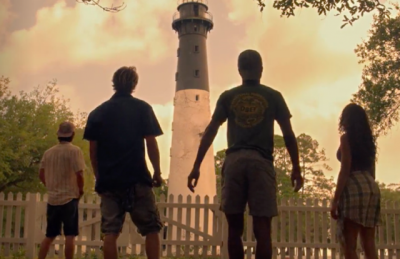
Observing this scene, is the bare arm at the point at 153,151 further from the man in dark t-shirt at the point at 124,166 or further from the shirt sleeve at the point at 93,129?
the shirt sleeve at the point at 93,129

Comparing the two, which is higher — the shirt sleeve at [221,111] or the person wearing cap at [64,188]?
the shirt sleeve at [221,111]

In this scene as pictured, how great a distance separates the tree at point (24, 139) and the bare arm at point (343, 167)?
89.3 feet

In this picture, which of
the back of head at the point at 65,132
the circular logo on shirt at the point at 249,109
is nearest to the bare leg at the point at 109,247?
the circular logo on shirt at the point at 249,109

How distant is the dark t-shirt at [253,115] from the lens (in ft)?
13.5

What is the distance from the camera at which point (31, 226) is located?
10.9 m

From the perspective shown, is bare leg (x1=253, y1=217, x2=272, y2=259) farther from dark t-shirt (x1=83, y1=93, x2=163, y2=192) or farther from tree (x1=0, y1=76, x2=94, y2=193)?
tree (x1=0, y1=76, x2=94, y2=193)

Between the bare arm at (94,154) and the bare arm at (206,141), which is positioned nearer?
the bare arm at (206,141)

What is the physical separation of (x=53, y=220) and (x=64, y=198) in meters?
0.28

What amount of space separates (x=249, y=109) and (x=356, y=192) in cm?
149

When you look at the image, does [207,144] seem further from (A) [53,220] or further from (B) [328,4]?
(B) [328,4]

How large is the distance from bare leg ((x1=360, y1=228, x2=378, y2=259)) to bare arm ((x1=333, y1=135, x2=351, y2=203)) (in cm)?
39

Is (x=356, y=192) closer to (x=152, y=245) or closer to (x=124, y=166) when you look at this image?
(x=152, y=245)

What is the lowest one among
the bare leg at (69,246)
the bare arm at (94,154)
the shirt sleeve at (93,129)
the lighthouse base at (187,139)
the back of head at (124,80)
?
the bare leg at (69,246)

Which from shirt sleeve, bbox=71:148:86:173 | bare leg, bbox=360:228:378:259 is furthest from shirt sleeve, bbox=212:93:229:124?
shirt sleeve, bbox=71:148:86:173
